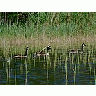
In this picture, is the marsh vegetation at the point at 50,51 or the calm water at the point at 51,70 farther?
the marsh vegetation at the point at 50,51

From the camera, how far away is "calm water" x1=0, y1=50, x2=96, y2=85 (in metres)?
9.52

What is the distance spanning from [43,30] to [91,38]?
3319mm

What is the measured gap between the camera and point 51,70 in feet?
36.3

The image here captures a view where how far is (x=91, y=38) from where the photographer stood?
72.2ft

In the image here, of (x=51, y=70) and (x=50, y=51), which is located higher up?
(x=50, y=51)

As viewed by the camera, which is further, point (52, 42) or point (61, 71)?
point (52, 42)

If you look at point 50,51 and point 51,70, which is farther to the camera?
point 50,51

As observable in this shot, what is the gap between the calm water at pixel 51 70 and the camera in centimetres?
952

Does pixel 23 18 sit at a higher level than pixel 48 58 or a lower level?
higher

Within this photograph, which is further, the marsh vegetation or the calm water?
the marsh vegetation

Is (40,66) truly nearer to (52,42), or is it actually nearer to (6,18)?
(52,42)
